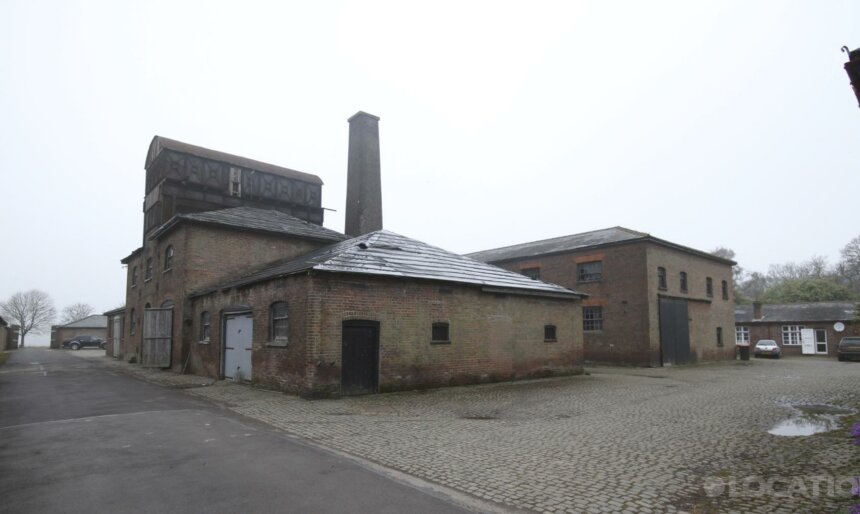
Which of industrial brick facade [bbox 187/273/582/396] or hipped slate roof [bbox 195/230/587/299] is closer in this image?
industrial brick facade [bbox 187/273/582/396]

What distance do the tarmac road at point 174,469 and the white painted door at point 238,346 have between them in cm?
528

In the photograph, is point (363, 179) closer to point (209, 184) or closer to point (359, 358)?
point (209, 184)

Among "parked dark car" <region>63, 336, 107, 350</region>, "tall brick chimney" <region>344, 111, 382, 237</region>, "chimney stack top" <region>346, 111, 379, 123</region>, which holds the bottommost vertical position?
"parked dark car" <region>63, 336, 107, 350</region>

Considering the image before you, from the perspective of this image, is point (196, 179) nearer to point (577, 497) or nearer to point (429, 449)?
point (429, 449)

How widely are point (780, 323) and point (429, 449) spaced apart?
43.9m

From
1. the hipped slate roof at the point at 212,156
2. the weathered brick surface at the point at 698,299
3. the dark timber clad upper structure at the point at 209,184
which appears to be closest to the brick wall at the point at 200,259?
the dark timber clad upper structure at the point at 209,184

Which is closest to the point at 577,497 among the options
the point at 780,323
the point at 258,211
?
the point at 258,211

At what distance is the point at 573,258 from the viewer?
2795cm

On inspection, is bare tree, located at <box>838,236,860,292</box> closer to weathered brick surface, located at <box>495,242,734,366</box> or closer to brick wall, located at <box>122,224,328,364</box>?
weathered brick surface, located at <box>495,242,734,366</box>

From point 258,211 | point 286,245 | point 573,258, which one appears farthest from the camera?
point 573,258

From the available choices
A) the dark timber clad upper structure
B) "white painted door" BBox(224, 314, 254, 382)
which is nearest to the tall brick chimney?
the dark timber clad upper structure

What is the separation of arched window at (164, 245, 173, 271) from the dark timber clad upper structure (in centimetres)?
266

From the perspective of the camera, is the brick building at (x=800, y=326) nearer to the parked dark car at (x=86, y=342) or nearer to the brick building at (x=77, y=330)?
the parked dark car at (x=86, y=342)

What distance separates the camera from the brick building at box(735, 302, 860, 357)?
3722 cm
